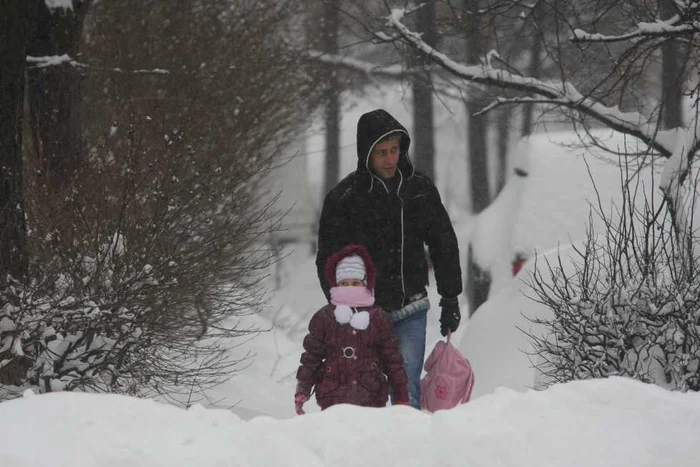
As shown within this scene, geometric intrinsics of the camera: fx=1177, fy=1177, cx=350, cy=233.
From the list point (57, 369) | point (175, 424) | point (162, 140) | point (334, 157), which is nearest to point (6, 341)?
point (57, 369)

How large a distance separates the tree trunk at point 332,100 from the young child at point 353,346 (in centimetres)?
745

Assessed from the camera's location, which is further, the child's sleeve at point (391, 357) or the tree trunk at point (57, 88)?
the tree trunk at point (57, 88)

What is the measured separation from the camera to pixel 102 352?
703 centimetres

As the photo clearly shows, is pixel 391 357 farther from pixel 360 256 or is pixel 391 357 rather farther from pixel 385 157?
pixel 385 157

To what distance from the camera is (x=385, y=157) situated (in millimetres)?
5594

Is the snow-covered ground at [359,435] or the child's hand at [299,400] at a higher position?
the snow-covered ground at [359,435]

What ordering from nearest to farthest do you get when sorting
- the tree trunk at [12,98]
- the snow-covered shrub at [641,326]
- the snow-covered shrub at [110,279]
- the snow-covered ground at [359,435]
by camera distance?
the snow-covered ground at [359,435], the snow-covered shrub at [641,326], the snow-covered shrub at [110,279], the tree trunk at [12,98]

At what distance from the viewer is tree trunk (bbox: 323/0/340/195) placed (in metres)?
20.2

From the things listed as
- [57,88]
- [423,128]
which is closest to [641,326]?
[57,88]

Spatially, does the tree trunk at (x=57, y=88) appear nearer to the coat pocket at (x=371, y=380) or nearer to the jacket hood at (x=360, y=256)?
the jacket hood at (x=360, y=256)

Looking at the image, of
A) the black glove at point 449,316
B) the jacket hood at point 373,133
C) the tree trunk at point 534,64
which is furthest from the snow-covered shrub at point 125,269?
the tree trunk at point 534,64

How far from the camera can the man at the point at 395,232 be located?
5605mm

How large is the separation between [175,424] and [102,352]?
308cm

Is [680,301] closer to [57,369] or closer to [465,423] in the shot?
[465,423]
